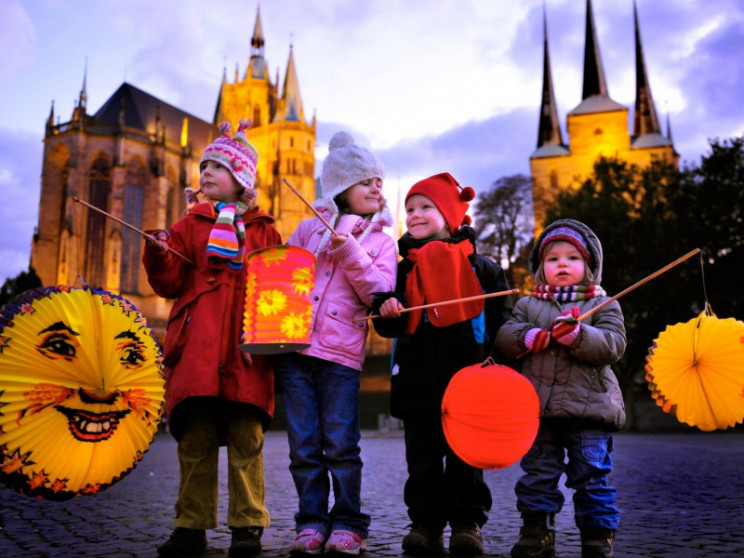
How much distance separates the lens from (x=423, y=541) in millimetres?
3479

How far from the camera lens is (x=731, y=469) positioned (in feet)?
29.3

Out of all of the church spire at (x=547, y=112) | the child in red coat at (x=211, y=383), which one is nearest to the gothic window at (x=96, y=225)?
the church spire at (x=547, y=112)

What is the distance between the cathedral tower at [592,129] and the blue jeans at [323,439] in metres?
51.1

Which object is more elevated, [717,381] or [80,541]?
[717,381]

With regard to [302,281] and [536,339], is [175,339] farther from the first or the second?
[536,339]

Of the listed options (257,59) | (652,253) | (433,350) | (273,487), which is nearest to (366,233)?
(433,350)

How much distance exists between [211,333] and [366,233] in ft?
3.35

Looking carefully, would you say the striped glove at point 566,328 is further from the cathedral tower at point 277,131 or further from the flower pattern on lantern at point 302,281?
the cathedral tower at point 277,131

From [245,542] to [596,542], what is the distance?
5.40ft

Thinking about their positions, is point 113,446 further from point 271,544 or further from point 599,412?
point 599,412

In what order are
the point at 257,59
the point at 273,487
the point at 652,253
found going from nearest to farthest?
the point at 273,487 → the point at 652,253 → the point at 257,59

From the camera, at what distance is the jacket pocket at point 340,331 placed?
369 centimetres

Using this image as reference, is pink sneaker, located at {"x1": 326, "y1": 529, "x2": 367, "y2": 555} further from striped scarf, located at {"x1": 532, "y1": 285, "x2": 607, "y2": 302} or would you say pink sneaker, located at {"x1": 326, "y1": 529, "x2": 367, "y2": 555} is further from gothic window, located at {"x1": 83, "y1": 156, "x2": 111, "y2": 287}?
gothic window, located at {"x1": 83, "y1": 156, "x2": 111, "y2": 287}

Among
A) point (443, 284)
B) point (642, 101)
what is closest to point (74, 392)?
point (443, 284)
